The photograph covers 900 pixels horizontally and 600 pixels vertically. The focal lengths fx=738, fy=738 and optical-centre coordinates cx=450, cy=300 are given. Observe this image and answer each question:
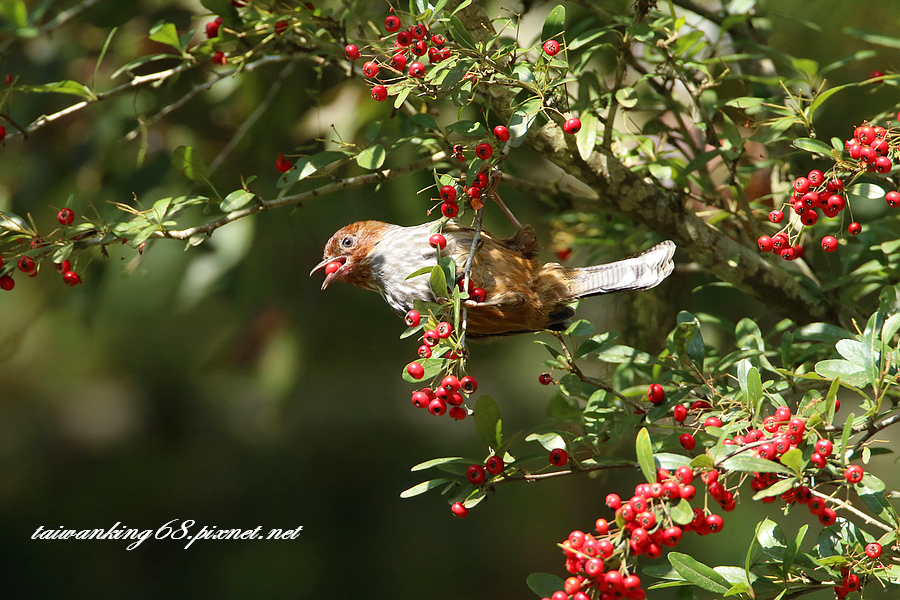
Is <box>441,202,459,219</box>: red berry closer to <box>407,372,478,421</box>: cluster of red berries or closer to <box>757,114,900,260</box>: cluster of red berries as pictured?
<box>407,372,478,421</box>: cluster of red berries

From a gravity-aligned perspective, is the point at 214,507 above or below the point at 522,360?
below

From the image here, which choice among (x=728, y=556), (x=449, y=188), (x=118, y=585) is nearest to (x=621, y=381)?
(x=449, y=188)

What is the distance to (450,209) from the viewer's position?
152 cm

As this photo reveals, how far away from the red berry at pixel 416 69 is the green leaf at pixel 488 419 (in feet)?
2.22

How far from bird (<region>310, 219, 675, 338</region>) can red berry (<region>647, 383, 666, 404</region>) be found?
41cm

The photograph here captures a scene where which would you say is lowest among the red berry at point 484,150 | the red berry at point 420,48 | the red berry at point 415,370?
the red berry at point 415,370

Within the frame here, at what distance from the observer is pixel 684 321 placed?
172cm

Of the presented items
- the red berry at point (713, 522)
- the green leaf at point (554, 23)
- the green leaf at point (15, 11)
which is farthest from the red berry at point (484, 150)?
the green leaf at point (15, 11)

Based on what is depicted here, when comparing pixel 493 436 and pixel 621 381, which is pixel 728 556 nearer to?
pixel 621 381

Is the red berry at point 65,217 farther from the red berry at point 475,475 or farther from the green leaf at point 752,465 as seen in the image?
the green leaf at point 752,465

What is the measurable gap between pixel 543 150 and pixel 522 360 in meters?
2.69

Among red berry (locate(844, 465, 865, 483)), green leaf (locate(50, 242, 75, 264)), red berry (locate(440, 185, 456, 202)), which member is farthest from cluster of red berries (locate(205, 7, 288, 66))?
red berry (locate(844, 465, 865, 483))

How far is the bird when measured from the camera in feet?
6.85

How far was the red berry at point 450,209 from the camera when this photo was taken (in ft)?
4.98
